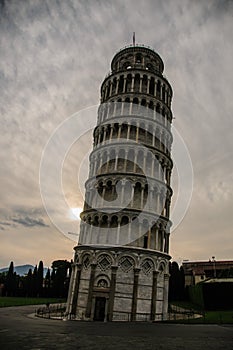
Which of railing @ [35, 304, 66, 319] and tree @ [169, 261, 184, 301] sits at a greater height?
tree @ [169, 261, 184, 301]

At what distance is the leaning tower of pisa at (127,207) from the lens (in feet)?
104

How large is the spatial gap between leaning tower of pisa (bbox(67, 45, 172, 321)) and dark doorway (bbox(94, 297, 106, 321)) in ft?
0.31

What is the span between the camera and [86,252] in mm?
33906

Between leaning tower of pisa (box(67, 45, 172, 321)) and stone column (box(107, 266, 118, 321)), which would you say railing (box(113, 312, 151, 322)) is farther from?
stone column (box(107, 266, 118, 321))

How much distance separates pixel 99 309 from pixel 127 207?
443 inches

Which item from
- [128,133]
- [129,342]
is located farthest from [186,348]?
[128,133]

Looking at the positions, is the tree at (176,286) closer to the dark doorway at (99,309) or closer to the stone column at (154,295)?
the stone column at (154,295)

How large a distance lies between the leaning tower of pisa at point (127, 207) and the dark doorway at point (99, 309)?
0.10 meters

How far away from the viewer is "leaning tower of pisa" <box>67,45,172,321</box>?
3164 centimetres

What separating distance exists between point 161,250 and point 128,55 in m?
29.5

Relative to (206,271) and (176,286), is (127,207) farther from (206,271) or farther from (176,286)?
(206,271)

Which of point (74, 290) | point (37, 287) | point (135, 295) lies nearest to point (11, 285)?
point (37, 287)

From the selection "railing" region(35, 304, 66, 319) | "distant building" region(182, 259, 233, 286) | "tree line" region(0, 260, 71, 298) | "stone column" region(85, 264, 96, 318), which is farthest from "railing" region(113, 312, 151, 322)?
"tree line" region(0, 260, 71, 298)

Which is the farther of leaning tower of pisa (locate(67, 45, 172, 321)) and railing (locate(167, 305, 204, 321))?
railing (locate(167, 305, 204, 321))
